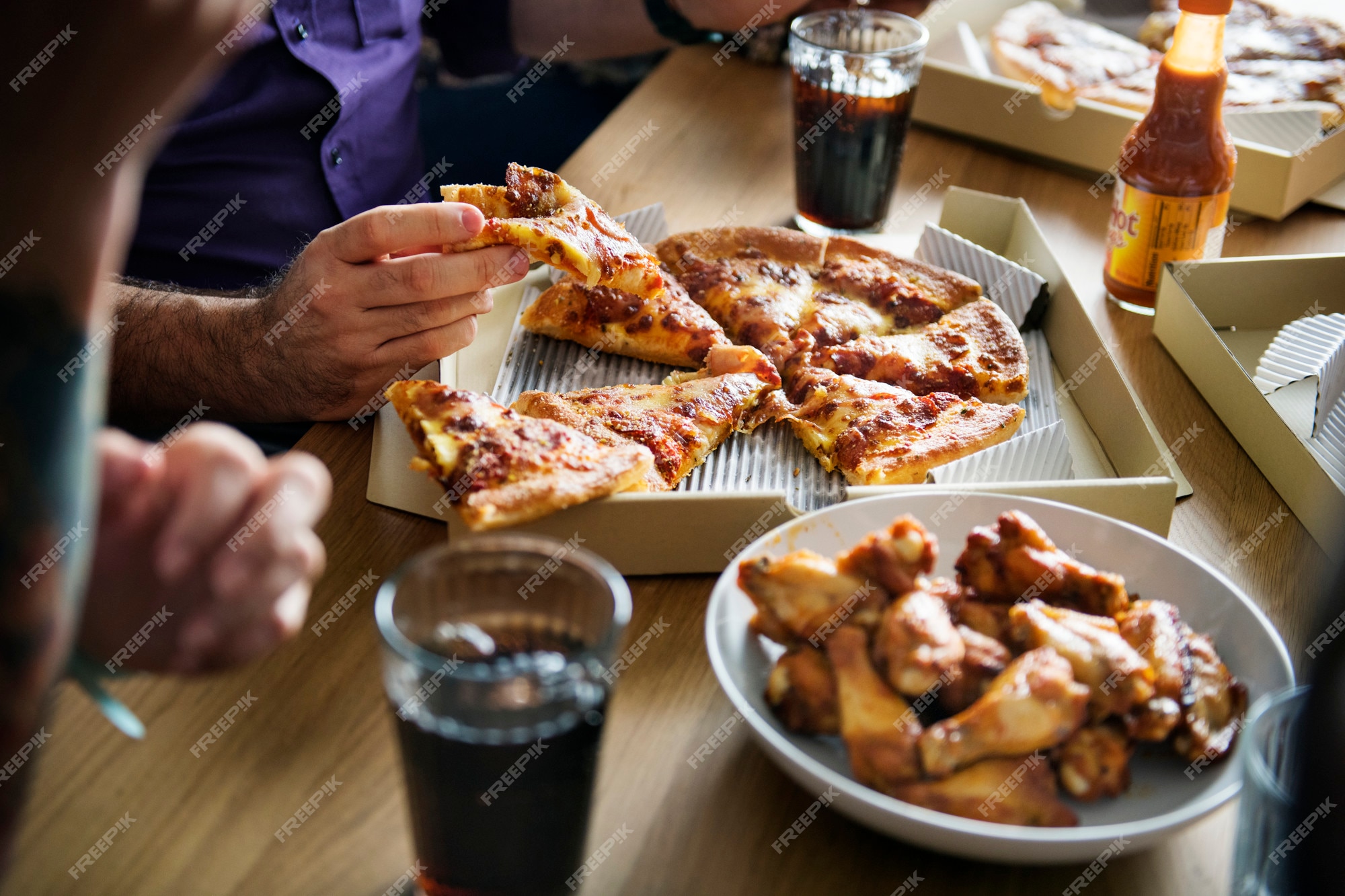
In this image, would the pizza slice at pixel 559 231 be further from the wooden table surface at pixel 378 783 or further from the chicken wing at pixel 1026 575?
the chicken wing at pixel 1026 575

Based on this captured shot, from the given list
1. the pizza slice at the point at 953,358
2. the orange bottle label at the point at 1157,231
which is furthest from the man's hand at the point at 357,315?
the orange bottle label at the point at 1157,231

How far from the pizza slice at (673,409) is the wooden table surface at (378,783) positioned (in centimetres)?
25

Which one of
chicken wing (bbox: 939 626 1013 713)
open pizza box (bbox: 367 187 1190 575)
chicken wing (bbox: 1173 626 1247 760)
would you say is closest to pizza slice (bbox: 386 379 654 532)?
open pizza box (bbox: 367 187 1190 575)

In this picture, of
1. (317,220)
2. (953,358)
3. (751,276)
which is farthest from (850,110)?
(317,220)

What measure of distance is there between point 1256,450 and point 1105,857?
85cm

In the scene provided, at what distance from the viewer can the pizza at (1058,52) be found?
100 inches

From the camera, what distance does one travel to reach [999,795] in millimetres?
859

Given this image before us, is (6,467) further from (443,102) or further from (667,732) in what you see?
(443,102)

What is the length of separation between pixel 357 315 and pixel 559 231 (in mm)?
332

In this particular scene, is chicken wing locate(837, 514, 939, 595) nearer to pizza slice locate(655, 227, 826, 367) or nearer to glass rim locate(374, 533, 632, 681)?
glass rim locate(374, 533, 632, 681)

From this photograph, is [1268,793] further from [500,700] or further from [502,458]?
[502,458]

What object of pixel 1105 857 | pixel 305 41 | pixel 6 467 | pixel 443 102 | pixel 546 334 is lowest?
pixel 443 102

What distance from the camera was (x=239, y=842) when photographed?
3.16 ft

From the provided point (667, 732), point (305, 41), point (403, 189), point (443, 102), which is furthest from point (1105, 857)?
point (443, 102)
